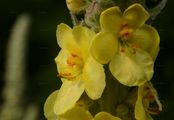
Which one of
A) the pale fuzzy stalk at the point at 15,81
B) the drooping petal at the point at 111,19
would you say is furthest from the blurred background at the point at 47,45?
the drooping petal at the point at 111,19

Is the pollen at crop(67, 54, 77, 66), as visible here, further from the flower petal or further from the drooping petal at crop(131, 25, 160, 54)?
the drooping petal at crop(131, 25, 160, 54)

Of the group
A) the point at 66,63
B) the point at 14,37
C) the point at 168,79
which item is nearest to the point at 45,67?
the point at 168,79

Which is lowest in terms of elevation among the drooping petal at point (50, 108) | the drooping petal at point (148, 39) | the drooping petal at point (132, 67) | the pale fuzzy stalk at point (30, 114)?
the pale fuzzy stalk at point (30, 114)

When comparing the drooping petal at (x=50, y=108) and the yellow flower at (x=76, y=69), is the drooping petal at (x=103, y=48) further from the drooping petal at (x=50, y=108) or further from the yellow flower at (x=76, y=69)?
the drooping petal at (x=50, y=108)

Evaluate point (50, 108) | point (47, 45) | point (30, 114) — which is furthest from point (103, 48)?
point (47, 45)

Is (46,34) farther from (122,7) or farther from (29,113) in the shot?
(122,7)

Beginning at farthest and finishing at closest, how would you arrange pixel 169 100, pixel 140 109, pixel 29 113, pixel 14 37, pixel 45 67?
1. pixel 45 67
2. pixel 169 100
3. pixel 14 37
4. pixel 29 113
5. pixel 140 109

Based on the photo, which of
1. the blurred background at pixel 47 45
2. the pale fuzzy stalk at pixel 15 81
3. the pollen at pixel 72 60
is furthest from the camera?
the blurred background at pixel 47 45
